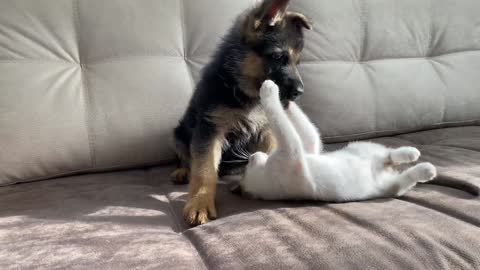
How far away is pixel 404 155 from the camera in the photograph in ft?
5.30

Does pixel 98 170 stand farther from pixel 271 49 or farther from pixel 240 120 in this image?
pixel 271 49

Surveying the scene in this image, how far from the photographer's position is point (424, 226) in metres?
1.25

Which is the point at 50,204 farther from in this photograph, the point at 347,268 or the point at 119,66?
the point at 347,268

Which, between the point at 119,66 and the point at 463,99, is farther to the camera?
the point at 463,99

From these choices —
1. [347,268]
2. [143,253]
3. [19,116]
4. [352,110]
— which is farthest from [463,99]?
[19,116]

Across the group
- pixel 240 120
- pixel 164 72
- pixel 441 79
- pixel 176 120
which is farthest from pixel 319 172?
pixel 441 79

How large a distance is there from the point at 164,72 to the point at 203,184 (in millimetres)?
844

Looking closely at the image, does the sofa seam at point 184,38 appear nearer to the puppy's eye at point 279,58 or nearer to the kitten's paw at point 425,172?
the puppy's eye at point 279,58

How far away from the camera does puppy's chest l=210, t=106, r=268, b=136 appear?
1.92 meters

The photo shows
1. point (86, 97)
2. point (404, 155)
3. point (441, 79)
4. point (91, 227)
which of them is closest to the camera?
point (91, 227)

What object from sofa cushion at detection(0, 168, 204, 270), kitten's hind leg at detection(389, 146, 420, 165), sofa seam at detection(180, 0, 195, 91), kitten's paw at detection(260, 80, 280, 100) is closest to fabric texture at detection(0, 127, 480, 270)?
sofa cushion at detection(0, 168, 204, 270)

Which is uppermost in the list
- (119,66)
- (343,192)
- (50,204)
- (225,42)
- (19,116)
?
(225,42)

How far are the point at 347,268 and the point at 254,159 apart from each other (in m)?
0.70

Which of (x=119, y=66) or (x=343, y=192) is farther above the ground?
(x=119, y=66)
